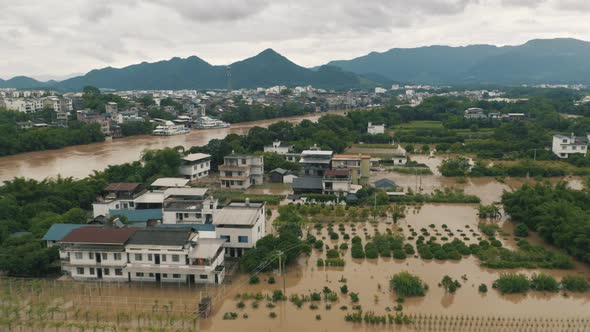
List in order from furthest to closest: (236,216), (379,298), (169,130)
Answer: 1. (169,130)
2. (236,216)
3. (379,298)

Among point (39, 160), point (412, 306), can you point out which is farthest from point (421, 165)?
point (39, 160)

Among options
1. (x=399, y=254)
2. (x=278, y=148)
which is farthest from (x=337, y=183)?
(x=278, y=148)

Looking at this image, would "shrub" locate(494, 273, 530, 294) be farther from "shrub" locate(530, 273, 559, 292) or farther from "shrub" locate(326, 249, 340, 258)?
"shrub" locate(326, 249, 340, 258)

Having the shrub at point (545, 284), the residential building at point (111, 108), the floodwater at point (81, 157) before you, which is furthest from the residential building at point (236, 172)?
the residential building at point (111, 108)

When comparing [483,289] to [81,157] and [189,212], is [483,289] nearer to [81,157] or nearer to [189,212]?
[189,212]

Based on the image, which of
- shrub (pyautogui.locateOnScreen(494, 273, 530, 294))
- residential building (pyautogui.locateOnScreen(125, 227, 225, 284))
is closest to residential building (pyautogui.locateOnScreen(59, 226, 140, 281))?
residential building (pyautogui.locateOnScreen(125, 227, 225, 284))

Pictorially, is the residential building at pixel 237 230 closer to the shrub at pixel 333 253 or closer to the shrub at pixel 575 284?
the shrub at pixel 333 253
